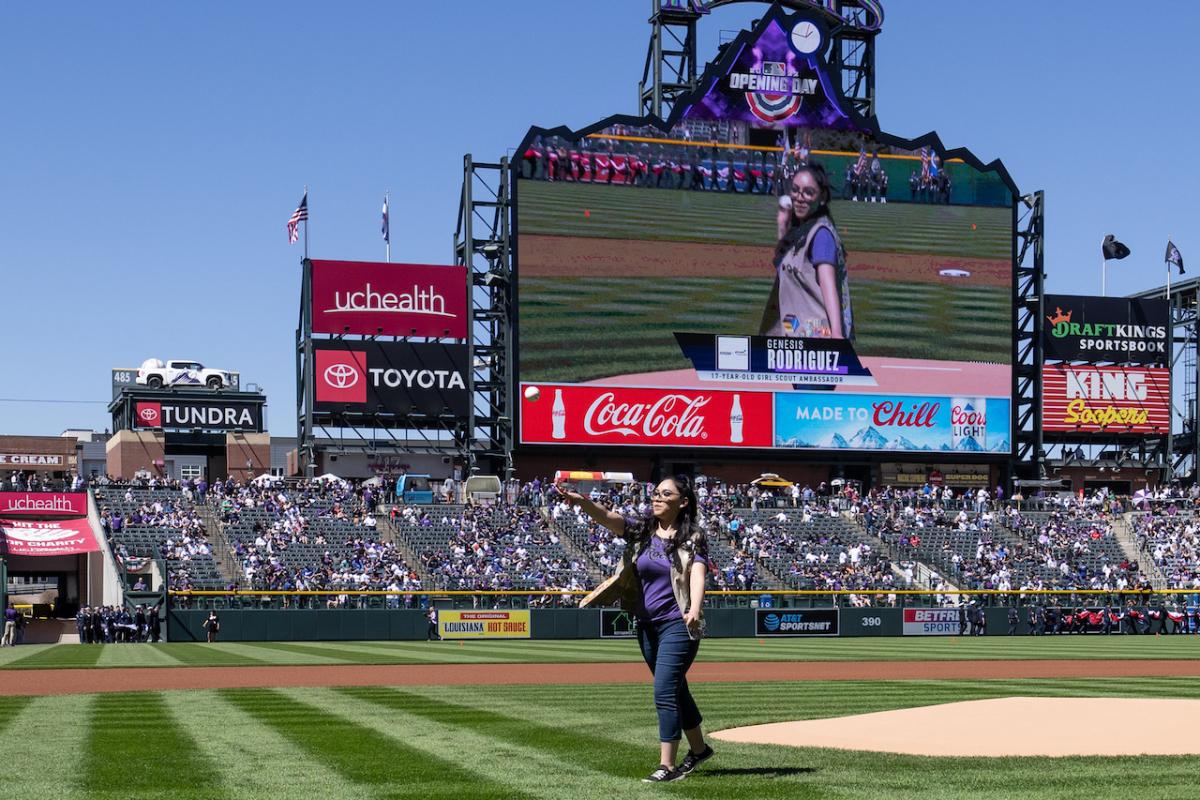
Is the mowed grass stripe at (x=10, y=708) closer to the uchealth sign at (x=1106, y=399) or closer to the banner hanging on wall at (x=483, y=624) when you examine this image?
the banner hanging on wall at (x=483, y=624)

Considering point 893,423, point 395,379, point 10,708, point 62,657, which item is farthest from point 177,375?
point 10,708

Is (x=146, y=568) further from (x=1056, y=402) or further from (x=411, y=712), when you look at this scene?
(x=1056, y=402)

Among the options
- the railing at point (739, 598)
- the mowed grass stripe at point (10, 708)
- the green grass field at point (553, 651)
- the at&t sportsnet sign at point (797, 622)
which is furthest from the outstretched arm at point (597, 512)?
the at&t sportsnet sign at point (797, 622)

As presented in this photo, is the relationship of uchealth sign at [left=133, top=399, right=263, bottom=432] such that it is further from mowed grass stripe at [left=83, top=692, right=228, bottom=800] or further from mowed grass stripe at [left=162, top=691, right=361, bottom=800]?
mowed grass stripe at [left=162, top=691, right=361, bottom=800]

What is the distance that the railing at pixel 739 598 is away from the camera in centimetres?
4225

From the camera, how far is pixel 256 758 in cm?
1109

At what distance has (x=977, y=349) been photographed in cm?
5862

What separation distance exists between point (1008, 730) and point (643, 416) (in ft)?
140

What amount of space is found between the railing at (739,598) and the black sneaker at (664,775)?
1329 inches

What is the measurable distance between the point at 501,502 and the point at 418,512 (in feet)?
9.42

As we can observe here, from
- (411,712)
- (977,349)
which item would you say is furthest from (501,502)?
(411,712)

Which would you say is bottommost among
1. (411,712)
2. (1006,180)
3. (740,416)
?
(411,712)

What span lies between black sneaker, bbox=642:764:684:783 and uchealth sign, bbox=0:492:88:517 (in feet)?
148

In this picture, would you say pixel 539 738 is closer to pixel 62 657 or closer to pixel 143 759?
pixel 143 759
